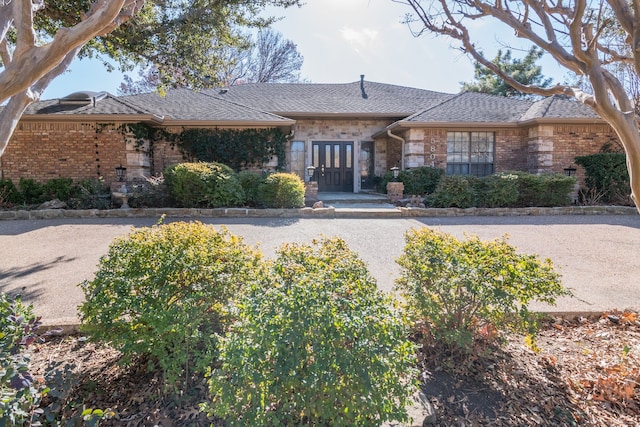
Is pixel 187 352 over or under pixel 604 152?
under

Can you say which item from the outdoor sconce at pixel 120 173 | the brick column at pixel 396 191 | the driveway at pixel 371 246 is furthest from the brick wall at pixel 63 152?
the brick column at pixel 396 191

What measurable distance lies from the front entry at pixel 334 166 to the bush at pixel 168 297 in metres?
13.3

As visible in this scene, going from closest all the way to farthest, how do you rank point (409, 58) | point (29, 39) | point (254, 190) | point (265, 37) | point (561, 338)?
point (29, 39), point (561, 338), point (409, 58), point (254, 190), point (265, 37)

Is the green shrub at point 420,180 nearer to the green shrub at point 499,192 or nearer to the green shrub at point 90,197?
the green shrub at point 499,192

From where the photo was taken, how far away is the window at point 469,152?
13961 millimetres

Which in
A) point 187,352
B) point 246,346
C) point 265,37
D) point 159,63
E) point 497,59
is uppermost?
point 265,37

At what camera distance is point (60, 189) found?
11523 millimetres

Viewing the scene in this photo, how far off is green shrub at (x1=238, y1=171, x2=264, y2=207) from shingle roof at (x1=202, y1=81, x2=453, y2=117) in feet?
15.9

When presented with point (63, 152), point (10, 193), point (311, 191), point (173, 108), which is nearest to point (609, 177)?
point (311, 191)

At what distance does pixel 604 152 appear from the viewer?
505 inches

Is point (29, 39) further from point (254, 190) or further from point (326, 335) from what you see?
point (254, 190)

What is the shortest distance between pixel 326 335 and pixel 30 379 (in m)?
1.37

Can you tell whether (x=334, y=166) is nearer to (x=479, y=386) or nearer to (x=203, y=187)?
(x=203, y=187)

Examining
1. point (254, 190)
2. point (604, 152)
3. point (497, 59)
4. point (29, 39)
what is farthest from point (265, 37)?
point (29, 39)
